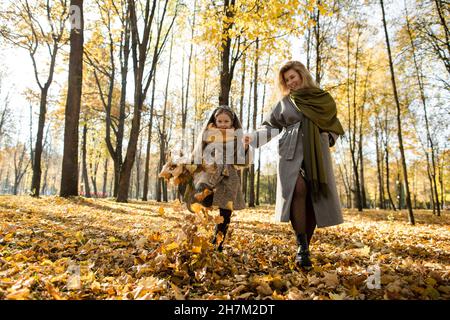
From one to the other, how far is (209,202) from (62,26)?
41.2 ft

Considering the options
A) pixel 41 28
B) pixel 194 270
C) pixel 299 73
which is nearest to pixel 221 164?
pixel 194 270

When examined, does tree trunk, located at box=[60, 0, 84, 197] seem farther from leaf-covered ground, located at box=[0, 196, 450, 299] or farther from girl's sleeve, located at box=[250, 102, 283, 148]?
girl's sleeve, located at box=[250, 102, 283, 148]

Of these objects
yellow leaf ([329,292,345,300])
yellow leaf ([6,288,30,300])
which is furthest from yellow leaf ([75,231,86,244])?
yellow leaf ([329,292,345,300])

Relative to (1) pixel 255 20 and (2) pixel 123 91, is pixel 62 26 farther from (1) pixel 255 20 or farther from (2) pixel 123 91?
(1) pixel 255 20

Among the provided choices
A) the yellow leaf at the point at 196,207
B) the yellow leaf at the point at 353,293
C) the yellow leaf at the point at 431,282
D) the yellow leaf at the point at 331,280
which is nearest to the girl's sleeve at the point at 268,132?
the yellow leaf at the point at 196,207

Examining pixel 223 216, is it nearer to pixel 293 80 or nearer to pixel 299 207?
pixel 299 207

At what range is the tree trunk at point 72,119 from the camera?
8.85m

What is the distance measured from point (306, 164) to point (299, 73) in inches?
41.3

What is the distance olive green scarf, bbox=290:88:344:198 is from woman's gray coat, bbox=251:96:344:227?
0.07 metres

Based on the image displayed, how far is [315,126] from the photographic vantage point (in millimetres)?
2752

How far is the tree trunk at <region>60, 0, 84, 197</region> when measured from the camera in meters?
8.85

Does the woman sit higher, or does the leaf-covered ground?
the woman

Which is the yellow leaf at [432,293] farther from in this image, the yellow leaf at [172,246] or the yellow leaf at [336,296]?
the yellow leaf at [172,246]

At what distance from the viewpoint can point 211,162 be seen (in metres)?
3.16
